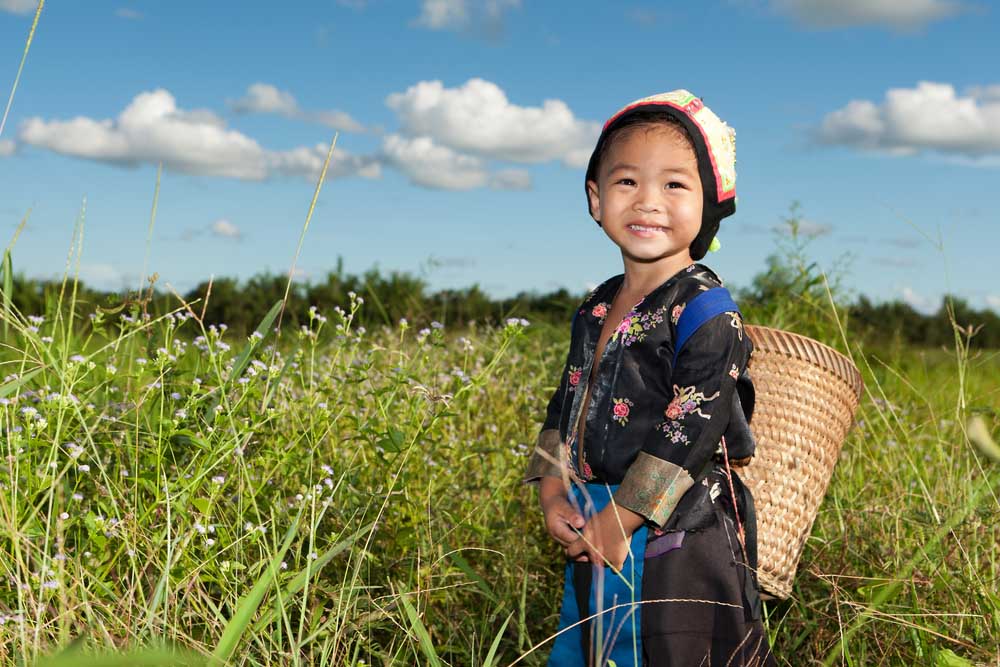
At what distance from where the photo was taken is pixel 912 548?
359cm

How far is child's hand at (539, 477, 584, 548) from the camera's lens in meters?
2.51

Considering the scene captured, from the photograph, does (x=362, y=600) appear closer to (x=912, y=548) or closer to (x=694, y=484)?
(x=694, y=484)

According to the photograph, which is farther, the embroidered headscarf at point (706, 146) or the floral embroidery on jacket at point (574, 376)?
the floral embroidery on jacket at point (574, 376)

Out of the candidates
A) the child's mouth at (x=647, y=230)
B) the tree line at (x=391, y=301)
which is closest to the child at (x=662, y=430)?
the child's mouth at (x=647, y=230)

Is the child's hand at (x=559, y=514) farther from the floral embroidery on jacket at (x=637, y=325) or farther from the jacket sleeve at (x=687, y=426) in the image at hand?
the floral embroidery on jacket at (x=637, y=325)

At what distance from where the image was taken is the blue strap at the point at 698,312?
8.01 feet

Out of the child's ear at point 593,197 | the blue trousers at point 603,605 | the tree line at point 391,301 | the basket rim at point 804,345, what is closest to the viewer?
the blue trousers at point 603,605

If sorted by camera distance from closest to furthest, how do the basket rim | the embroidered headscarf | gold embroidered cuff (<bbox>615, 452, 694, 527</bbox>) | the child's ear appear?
gold embroidered cuff (<bbox>615, 452, 694, 527</bbox>) < the embroidered headscarf < the child's ear < the basket rim

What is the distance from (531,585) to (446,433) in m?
1.23

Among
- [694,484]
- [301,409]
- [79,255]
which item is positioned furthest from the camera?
[301,409]

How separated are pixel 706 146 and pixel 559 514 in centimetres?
110

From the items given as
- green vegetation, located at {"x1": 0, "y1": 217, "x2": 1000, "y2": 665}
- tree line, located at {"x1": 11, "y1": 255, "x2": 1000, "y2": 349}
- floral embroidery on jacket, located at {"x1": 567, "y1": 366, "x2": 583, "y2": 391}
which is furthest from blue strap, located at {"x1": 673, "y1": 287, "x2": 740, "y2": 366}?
tree line, located at {"x1": 11, "y1": 255, "x2": 1000, "y2": 349}

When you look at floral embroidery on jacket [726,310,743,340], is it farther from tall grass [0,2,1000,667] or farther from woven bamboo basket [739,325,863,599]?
tall grass [0,2,1000,667]

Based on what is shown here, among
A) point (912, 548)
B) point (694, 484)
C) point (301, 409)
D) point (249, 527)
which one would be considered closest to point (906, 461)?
point (912, 548)
